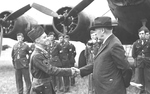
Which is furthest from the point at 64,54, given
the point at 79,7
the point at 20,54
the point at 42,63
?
the point at 42,63

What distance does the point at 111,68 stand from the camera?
3707 mm

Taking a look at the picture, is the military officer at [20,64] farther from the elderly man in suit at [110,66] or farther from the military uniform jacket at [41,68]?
the elderly man in suit at [110,66]

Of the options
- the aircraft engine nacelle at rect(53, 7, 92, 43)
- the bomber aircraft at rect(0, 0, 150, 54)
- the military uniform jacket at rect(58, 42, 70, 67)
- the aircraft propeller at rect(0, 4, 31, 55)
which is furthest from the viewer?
the aircraft propeller at rect(0, 4, 31, 55)

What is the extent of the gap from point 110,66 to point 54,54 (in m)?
5.50

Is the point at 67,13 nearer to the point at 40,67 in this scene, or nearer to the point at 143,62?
the point at 143,62

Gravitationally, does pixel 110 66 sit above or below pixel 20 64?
above

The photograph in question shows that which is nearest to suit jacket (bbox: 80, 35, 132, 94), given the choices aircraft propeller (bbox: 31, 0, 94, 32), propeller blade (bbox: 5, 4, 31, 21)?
aircraft propeller (bbox: 31, 0, 94, 32)

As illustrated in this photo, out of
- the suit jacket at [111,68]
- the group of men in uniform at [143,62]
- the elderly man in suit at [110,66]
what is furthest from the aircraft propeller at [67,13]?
the suit jacket at [111,68]

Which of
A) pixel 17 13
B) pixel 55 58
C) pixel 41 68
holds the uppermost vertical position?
pixel 17 13

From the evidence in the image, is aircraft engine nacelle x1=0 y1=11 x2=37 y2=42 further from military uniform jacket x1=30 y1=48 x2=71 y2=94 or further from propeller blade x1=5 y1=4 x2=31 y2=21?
military uniform jacket x1=30 y1=48 x2=71 y2=94

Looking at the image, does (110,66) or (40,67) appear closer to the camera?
(110,66)

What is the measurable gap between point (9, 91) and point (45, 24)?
5412 mm

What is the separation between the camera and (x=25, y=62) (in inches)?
319

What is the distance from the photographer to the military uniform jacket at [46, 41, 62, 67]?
29.1 ft
